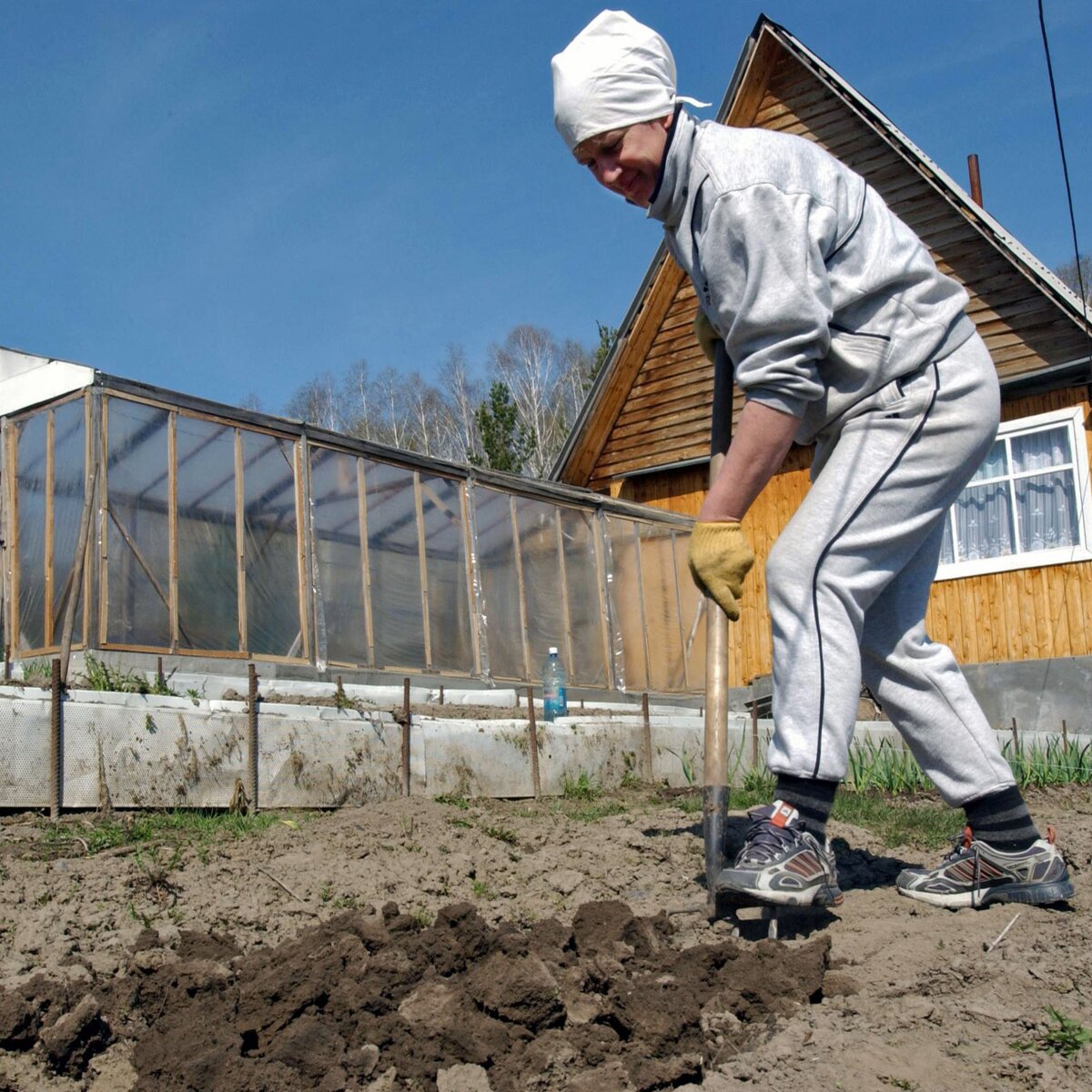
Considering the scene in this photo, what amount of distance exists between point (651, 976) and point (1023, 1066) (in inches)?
28.4

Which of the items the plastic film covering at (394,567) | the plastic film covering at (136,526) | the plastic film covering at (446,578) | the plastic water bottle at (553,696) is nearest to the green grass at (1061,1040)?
the plastic water bottle at (553,696)

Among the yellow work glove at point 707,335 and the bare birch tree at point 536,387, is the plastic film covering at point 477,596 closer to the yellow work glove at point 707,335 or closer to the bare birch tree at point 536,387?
the yellow work glove at point 707,335

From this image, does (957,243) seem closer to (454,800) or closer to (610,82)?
(454,800)

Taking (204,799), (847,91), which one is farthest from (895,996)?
(847,91)

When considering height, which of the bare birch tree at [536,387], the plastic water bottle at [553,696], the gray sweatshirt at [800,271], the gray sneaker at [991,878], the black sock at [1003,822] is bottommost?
the gray sneaker at [991,878]

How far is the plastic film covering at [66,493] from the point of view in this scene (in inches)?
405

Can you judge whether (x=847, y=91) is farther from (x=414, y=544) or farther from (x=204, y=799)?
(x=204, y=799)

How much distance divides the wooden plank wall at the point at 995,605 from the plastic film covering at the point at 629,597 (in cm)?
183

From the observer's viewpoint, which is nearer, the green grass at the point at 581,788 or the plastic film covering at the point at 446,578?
the green grass at the point at 581,788

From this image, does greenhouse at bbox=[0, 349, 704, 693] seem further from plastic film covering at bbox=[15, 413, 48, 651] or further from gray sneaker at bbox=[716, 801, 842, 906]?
gray sneaker at bbox=[716, 801, 842, 906]

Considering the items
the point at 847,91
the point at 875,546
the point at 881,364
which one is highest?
the point at 847,91

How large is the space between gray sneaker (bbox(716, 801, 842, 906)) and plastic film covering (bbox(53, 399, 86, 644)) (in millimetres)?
8546

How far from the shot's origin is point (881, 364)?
2781 millimetres

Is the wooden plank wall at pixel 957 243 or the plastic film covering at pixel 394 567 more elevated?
the wooden plank wall at pixel 957 243
